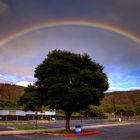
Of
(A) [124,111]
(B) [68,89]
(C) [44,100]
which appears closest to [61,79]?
(B) [68,89]

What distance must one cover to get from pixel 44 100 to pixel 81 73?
5.97 metres

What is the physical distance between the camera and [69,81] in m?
42.7

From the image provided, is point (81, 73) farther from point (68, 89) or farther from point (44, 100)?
point (44, 100)

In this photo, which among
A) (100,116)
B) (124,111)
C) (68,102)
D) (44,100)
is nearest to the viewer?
(68,102)

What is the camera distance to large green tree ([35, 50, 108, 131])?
41.4 m

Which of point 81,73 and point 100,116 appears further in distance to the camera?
point 100,116

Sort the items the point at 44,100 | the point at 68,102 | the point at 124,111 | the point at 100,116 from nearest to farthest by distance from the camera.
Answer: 1. the point at 68,102
2. the point at 44,100
3. the point at 100,116
4. the point at 124,111

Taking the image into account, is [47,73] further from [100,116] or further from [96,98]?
[100,116]

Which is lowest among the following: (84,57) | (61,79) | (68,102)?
(68,102)

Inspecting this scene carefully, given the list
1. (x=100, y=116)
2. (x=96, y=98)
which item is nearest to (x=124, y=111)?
(x=100, y=116)

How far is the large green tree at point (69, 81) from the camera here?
41.4 meters

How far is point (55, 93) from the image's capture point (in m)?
41.9

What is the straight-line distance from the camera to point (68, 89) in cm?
4153

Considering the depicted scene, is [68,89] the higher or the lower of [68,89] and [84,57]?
the lower
